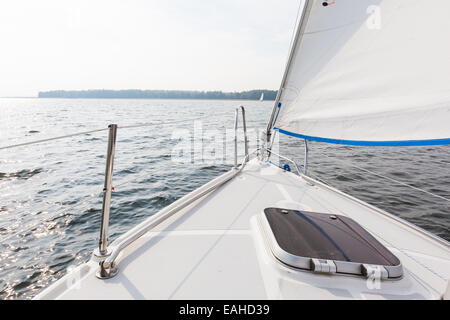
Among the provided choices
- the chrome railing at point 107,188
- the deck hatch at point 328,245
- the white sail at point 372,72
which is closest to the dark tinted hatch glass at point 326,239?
the deck hatch at point 328,245

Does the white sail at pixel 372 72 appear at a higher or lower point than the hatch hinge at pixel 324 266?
higher

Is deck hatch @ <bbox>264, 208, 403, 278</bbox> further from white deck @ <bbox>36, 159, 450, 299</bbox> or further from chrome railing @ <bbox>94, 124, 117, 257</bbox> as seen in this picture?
chrome railing @ <bbox>94, 124, 117, 257</bbox>

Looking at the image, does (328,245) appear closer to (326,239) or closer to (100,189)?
(326,239)

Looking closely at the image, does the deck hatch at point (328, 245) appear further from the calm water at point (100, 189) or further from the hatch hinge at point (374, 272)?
the calm water at point (100, 189)

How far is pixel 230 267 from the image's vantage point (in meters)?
1.33

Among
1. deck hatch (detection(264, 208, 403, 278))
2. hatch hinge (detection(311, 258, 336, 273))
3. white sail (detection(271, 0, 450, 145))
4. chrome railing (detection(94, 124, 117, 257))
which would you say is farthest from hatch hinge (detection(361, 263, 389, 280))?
chrome railing (detection(94, 124, 117, 257))

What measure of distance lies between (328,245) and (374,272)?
23 centimetres

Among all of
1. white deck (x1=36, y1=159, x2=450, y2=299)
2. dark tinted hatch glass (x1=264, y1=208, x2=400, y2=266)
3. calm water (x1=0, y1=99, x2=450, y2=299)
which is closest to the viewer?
white deck (x1=36, y1=159, x2=450, y2=299)

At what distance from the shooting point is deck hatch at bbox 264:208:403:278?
1.21 meters

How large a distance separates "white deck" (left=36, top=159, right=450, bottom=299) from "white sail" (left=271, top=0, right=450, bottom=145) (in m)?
0.69

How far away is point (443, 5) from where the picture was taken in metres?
1.29

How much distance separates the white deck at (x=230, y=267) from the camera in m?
1.14
